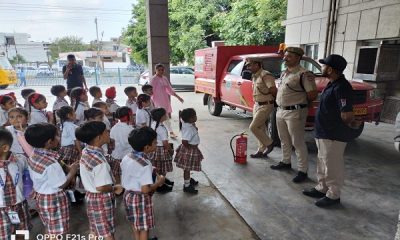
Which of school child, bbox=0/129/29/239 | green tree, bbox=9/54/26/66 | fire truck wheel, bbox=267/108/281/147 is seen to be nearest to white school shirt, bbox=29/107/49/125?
school child, bbox=0/129/29/239

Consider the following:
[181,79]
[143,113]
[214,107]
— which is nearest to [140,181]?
[143,113]

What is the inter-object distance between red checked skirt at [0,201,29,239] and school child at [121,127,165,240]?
0.85 m

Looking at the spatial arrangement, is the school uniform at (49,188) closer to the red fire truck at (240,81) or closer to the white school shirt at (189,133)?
the white school shirt at (189,133)

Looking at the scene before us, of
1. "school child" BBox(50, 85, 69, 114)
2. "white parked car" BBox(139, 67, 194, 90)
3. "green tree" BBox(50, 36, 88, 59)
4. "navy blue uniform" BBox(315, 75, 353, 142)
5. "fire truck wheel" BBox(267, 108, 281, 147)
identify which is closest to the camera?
"navy blue uniform" BBox(315, 75, 353, 142)

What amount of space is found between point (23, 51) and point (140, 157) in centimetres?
6403

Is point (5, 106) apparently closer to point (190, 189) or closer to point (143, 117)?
point (143, 117)

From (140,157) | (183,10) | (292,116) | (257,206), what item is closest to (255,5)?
(183,10)

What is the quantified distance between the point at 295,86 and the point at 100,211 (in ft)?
9.43

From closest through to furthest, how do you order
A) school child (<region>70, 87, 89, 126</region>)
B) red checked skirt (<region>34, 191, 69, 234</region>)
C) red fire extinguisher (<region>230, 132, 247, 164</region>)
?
red checked skirt (<region>34, 191, 69, 234</region>) < school child (<region>70, 87, 89, 126</region>) < red fire extinguisher (<region>230, 132, 247, 164</region>)

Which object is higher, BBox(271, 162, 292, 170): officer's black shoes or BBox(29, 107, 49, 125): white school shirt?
BBox(29, 107, 49, 125): white school shirt

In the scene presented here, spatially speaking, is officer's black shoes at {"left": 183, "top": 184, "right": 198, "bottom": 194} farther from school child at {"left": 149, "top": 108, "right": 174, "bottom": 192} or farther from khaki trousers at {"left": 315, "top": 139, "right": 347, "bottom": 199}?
khaki trousers at {"left": 315, "top": 139, "right": 347, "bottom": 199}

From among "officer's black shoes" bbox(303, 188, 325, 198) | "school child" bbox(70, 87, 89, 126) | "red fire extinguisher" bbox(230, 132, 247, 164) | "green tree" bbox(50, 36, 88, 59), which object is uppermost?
"green tree" bbox(50, 36, 88, 59)

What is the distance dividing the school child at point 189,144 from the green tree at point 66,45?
196 ft

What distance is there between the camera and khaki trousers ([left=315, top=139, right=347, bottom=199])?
334 cm
